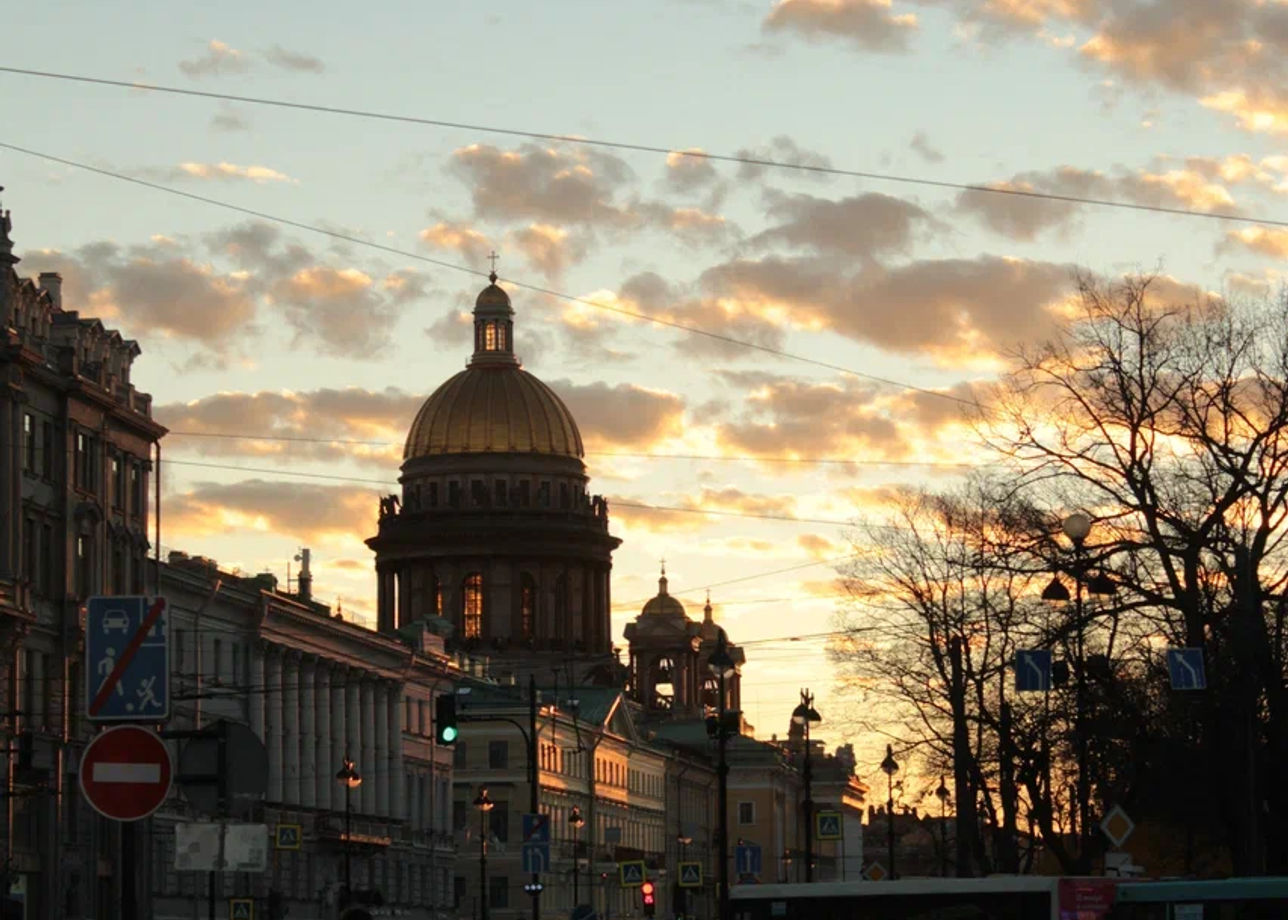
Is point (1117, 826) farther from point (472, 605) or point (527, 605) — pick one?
point (472, 605)

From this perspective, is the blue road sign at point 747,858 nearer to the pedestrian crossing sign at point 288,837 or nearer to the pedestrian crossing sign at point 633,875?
the pedestrian crossing sign at point 633,875

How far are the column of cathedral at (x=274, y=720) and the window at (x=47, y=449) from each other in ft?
80.9

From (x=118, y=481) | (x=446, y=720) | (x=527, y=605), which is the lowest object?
(x=446, y=720)

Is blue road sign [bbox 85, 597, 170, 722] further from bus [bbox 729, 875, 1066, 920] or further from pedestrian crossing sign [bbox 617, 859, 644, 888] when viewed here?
pedestrian crossing sign [bbox 617, 859, 644, 888]

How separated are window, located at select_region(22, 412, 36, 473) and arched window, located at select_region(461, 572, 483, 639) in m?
114

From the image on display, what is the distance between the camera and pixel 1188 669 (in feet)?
137

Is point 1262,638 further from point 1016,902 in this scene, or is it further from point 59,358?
point 59,358

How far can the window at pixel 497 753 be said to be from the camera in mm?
137000

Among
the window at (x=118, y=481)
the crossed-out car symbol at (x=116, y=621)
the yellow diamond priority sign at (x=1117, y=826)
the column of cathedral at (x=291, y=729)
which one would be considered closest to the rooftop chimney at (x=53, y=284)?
the window at (x=118, y=481)

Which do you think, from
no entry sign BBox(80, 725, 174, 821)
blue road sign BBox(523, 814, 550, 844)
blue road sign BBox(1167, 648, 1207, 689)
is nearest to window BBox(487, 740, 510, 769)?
blue road sign BBox(523, 814, 550, 844)

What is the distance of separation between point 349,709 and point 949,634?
4758 centimetres

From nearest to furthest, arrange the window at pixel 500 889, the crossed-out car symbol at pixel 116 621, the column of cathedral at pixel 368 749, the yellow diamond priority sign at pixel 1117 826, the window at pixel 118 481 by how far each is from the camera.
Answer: the crossed-out car symbol at pixel 116 621 → the yellow diamond priority sign at pixel 1117 826 → the window at pixel 118 481 → the column of cathedral at pixel 368 749 → the window at pixel 500 889

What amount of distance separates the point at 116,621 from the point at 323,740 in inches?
3569

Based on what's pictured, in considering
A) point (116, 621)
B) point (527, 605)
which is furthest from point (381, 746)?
point (116, 621)
